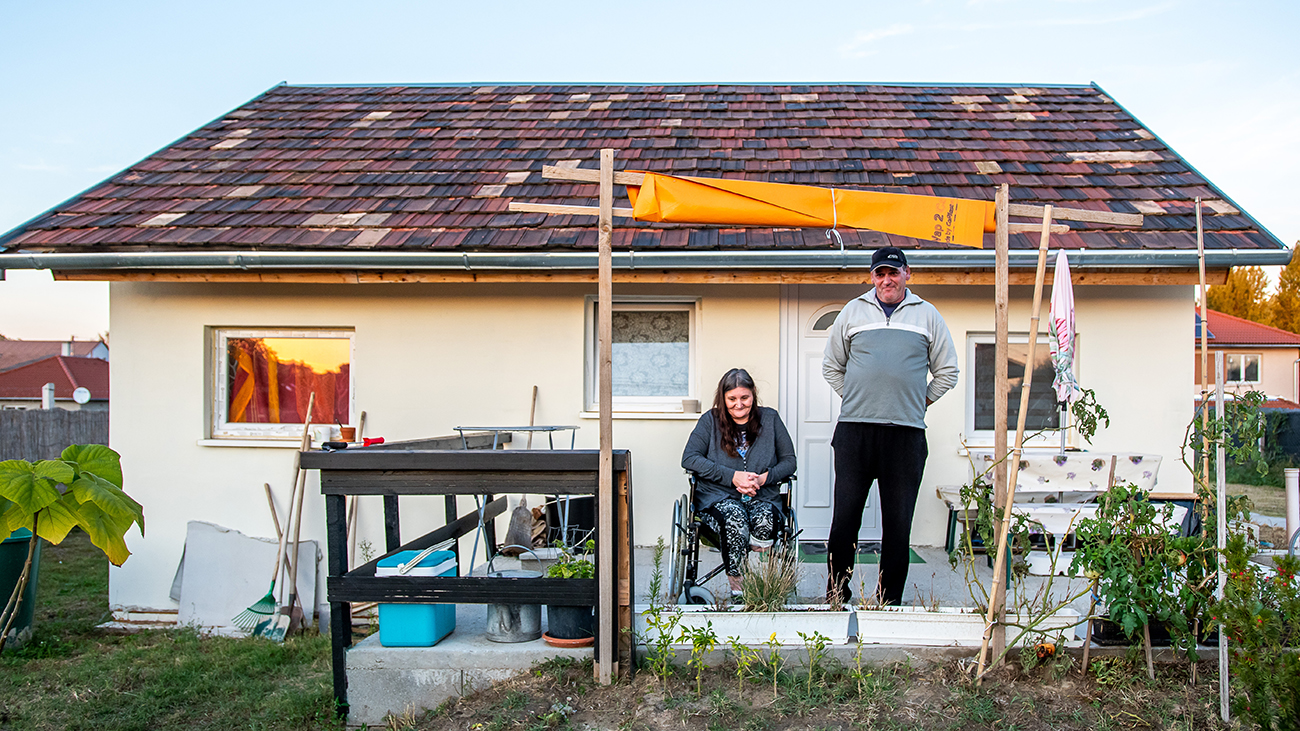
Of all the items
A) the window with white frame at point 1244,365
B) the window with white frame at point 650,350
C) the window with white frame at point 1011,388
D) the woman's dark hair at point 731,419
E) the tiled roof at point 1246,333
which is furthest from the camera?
the window with white frame at point 1244,365

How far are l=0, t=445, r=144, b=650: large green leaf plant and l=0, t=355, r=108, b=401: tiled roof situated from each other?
35.3 metres

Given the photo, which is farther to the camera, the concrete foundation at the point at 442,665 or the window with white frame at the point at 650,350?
the window with white frame at the point at 650,350

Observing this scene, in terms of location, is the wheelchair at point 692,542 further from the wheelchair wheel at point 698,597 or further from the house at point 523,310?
the house at point 523,310

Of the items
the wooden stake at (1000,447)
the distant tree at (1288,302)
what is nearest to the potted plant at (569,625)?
the wooden stake at (1000,447)

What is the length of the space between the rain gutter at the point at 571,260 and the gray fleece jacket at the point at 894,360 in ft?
4.84

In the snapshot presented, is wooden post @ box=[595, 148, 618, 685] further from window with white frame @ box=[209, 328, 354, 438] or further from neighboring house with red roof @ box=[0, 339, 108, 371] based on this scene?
neighboring house with red roof @ box=[0, 339, 108, 371]

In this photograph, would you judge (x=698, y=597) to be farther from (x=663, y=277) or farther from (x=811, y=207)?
(x=663, y=277)

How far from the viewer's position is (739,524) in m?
4.28

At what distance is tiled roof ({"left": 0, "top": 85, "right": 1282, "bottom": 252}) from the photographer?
577 cm

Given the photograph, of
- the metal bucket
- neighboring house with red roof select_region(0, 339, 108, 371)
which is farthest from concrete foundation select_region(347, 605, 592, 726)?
neighboring house with red roof select_region(0, 339, 108, 371)

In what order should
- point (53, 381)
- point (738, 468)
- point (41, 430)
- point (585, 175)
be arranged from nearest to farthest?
point (585, 175), point (738, 468), point (41, 430), point (53, 381)

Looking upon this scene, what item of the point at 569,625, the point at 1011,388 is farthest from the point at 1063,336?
the point at 1011,388

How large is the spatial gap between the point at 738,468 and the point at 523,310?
2.33 metres

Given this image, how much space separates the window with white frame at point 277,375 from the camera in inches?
248
